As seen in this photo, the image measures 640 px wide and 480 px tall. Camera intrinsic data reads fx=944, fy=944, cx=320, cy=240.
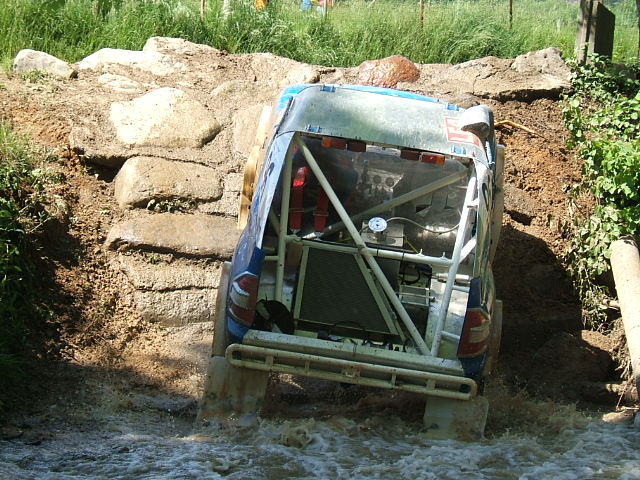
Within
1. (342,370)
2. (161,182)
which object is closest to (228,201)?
(161,182)

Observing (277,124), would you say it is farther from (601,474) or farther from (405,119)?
(601,474)

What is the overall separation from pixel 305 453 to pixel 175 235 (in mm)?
3197

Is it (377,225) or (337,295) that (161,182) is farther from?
(337,295)

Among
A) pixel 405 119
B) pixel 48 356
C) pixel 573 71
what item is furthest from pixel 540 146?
pixel 48 356

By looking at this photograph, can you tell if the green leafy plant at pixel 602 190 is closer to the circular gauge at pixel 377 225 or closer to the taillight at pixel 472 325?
the circular gauge at pixel 377 225

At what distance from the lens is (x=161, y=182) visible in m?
8.69

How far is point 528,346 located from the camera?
8.59 metres

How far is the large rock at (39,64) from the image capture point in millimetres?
9898

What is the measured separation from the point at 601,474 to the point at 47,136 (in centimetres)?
596

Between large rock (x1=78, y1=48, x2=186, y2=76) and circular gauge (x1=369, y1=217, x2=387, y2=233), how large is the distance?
4.78 meters

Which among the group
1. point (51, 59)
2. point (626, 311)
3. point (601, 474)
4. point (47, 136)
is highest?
point (51, 59)

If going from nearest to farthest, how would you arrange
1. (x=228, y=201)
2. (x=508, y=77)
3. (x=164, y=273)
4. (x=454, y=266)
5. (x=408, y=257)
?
(x=454, y=266) < (x=408, y=257) < (x=164, y=273) < (x=228, y=201) < (x=508, y=77)

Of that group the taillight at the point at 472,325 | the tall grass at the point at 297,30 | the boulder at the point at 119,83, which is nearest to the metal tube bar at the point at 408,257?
the taillight at the point at 472,325

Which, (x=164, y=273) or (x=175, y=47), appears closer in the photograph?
(x=164, y=273)
